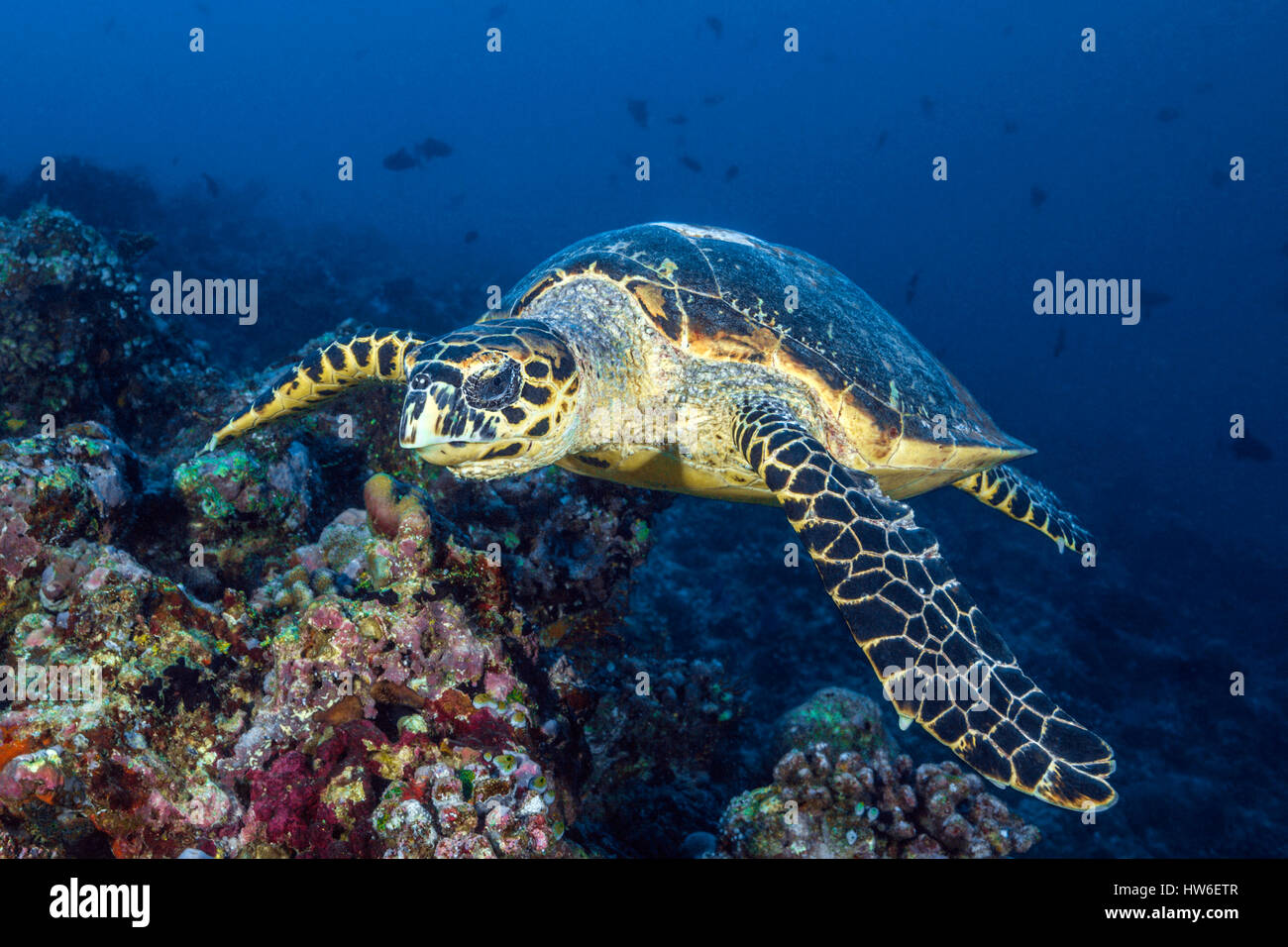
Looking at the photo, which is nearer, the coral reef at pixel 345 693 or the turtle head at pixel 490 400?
the coral reef at pixel 345 693

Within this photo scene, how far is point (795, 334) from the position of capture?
3.63 meters

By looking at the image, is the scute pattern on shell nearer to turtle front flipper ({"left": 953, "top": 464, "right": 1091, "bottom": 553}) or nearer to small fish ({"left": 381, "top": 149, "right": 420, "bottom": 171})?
turtle front flipper ({"left": 953, "top": 464, "right": 1091, "bottom": 553})

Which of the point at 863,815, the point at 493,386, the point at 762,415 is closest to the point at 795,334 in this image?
the point at 762,415

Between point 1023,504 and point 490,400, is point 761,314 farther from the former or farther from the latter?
point 1023,504

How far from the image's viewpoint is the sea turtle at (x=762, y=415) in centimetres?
236

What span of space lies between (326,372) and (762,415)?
8.62 feet

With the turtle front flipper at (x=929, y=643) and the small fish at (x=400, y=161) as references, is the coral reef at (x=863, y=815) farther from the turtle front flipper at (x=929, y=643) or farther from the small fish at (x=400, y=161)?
the small fish at (x=400, y=161)

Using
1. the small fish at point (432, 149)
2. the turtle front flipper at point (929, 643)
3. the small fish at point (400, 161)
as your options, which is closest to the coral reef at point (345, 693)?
the turtle front flipper at point (929, 643)

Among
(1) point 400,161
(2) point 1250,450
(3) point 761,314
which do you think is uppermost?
(1) point 400,161

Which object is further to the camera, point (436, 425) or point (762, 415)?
point (762, 415)

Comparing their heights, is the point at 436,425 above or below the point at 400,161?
below

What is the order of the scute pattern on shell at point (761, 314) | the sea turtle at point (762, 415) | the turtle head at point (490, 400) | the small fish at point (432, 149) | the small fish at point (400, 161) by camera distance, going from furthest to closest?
the small fish at point (432, 149) < the small fish at point (400, 161) < the scute pattern on shell at point (761, 314) < the turtle head at point (490, 400) < the sea turtle at point (762, 415)

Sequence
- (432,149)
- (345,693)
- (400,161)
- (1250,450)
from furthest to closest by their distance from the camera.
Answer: (432,149)
(400,161)
(1250,450)
(345,693)

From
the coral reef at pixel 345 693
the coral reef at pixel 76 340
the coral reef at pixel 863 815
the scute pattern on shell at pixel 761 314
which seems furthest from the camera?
the coral reef at pixel 76 340
